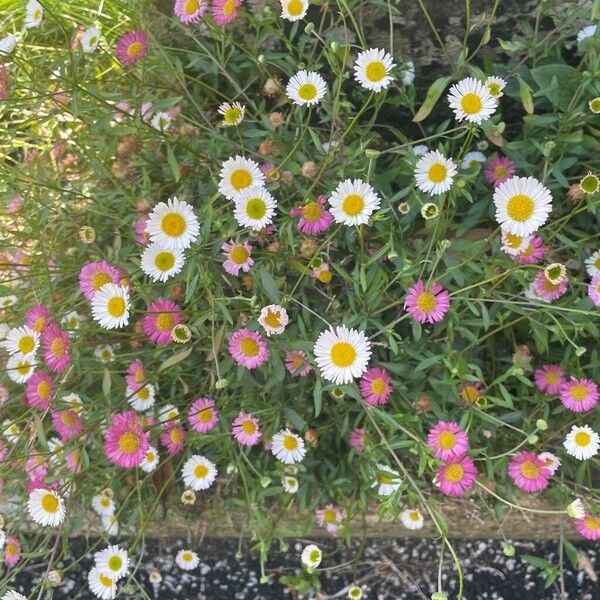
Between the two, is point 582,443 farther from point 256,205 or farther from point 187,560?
point 187,560

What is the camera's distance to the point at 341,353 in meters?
1.13

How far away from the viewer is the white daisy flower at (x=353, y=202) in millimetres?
1143

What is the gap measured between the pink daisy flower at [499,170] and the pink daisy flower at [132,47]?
693mm

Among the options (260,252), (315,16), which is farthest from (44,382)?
(315,16)

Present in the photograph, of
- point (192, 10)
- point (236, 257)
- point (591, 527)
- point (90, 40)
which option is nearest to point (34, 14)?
point (90, 40)

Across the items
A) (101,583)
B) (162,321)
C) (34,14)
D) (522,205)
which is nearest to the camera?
(522,205)

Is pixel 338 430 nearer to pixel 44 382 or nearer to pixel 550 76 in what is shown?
pixel 44 382

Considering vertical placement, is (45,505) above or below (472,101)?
below

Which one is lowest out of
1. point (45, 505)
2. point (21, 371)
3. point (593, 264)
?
point (45, 505)

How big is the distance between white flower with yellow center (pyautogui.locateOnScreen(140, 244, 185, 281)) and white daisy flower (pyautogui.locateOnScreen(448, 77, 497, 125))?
53cm

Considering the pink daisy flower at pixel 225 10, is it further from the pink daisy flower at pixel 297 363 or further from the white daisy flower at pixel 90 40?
the pink daisy flower at pixel 297 363

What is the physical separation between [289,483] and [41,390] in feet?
1.71

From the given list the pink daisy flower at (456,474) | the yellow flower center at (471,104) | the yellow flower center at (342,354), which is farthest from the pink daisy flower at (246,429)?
the yellow flower center at (471,104)

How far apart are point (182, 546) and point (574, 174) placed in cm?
120
